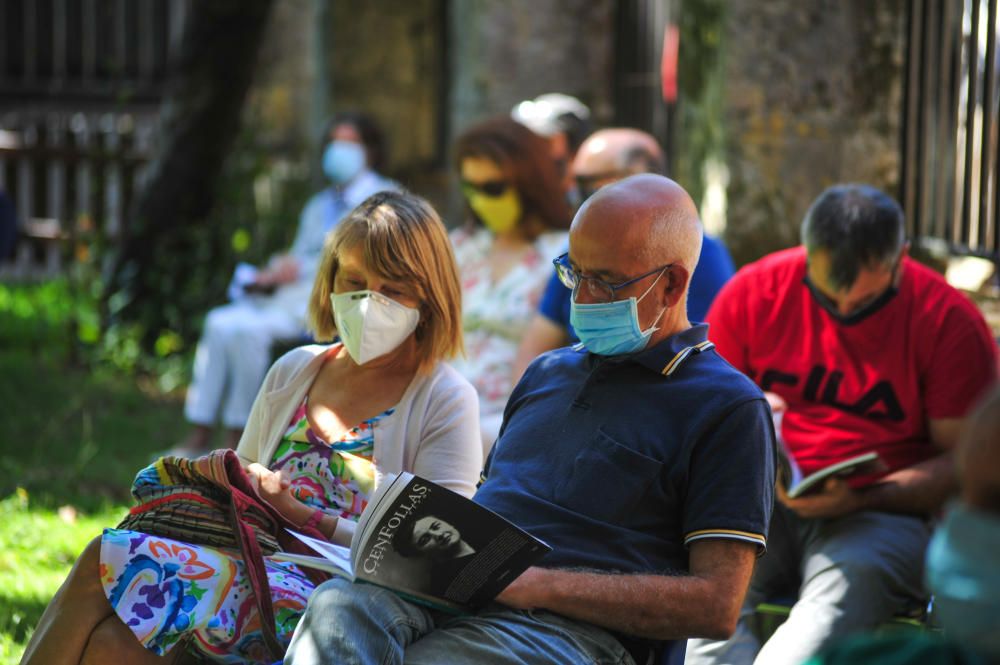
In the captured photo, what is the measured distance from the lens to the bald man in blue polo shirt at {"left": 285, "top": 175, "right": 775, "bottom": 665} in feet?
8.13

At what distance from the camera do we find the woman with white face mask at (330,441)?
2734 mm

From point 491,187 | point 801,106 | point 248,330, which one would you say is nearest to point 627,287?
point 491,187

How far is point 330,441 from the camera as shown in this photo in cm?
314

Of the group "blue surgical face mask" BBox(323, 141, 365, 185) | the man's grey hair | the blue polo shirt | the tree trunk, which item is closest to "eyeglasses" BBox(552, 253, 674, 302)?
the blue polo shirt

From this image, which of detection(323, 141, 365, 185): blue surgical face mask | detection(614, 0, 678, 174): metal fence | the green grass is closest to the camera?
the green grass

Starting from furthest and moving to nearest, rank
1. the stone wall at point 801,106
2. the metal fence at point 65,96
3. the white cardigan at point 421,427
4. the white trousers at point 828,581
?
the metal fence at point 65,96
the stone wall at point 801,106
the white trousers at point 828,581
the white cardigan at point 421,427

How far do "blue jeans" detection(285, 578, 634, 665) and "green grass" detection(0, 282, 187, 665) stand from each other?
68.2 inches

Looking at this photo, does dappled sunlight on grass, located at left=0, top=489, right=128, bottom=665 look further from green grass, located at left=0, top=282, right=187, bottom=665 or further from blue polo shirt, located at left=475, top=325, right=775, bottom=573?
blue polo shirt, located at left=475, top=325, right=775, bottom=573

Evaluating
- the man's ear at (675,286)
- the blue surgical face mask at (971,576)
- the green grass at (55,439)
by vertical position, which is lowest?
the green grass at (55,439)

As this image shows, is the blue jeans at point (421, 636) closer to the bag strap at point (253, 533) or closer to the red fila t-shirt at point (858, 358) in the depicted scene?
the bag strap at point (253, 533)

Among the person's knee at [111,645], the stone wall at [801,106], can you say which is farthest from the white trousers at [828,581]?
the stone wall at [801,106]

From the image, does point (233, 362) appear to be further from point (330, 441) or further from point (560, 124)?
point (330, 441)

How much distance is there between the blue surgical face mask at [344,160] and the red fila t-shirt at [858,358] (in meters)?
3.63

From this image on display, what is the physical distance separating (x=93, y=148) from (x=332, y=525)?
→ 789 cm
